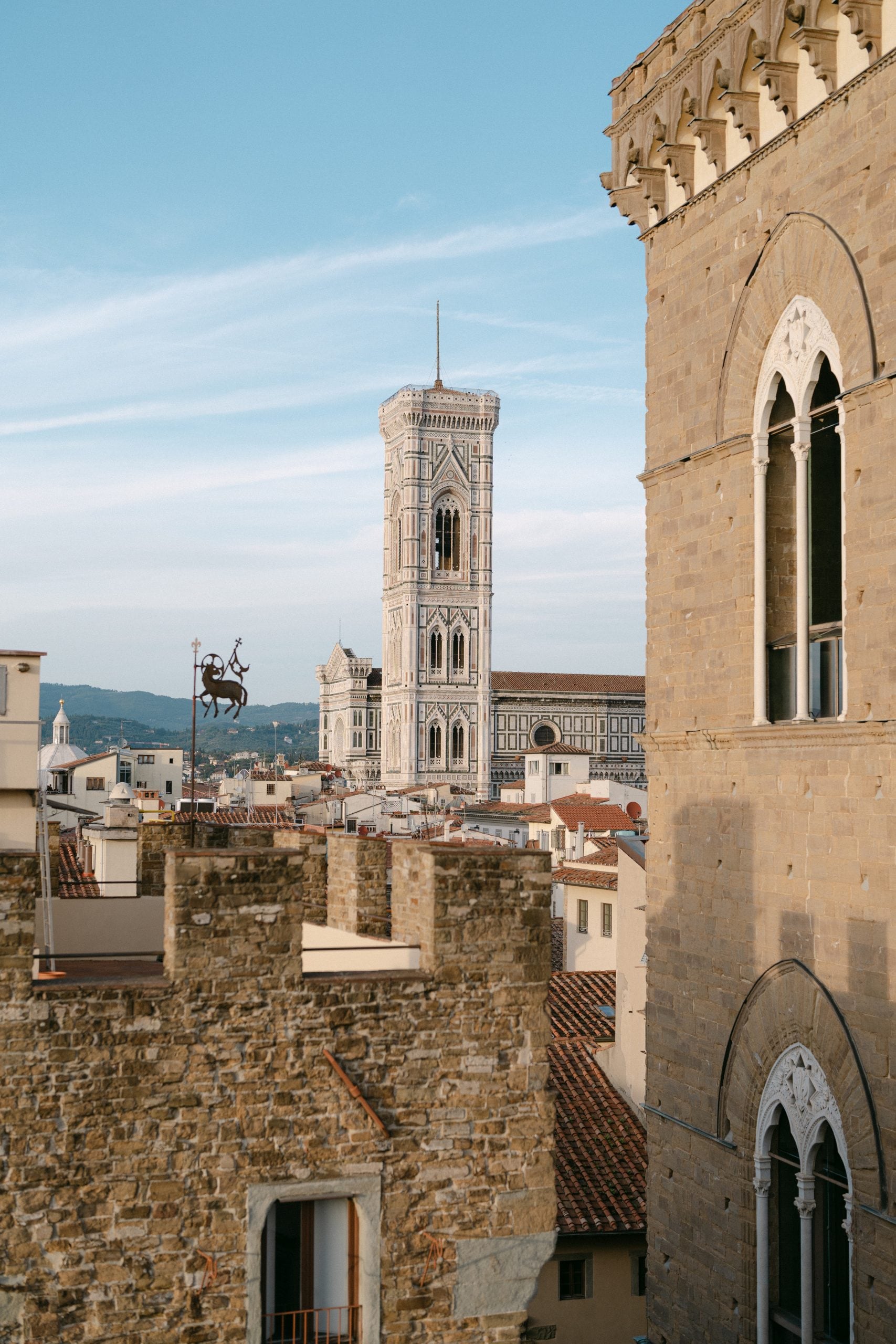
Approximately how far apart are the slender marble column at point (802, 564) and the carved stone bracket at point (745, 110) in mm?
2349

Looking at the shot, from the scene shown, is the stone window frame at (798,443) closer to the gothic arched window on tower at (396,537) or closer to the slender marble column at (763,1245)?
the slender marble column at (763,1245)

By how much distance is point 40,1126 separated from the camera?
6902 millimetres

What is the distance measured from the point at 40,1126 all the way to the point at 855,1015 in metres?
5.60

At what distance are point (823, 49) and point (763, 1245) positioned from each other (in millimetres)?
8577

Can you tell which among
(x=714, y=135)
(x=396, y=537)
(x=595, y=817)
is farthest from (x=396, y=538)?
(x=714, y=135)

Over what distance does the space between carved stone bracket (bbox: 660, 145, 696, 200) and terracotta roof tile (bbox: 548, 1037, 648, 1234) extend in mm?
8895

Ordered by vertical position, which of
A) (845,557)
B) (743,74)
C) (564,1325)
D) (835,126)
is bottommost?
(564,1325)

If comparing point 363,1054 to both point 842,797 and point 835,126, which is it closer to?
point 842,797

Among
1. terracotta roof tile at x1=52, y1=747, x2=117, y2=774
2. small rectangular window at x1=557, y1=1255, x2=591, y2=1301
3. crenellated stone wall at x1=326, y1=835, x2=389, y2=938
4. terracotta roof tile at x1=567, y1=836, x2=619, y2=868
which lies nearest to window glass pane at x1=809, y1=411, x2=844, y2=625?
crenellated stone wall at x1=326, y1=835, x2=389, y2=938

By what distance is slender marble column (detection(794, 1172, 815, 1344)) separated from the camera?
35.4 feet

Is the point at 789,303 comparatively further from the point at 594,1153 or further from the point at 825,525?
the point at 594,1153

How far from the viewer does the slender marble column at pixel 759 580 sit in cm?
1164

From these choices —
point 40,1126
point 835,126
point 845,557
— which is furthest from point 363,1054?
point 835,126

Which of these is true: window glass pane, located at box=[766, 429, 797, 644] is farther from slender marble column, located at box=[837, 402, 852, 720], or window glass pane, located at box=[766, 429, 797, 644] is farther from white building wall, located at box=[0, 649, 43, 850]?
white building wall, located at box=[0, 649, 43, 850]
